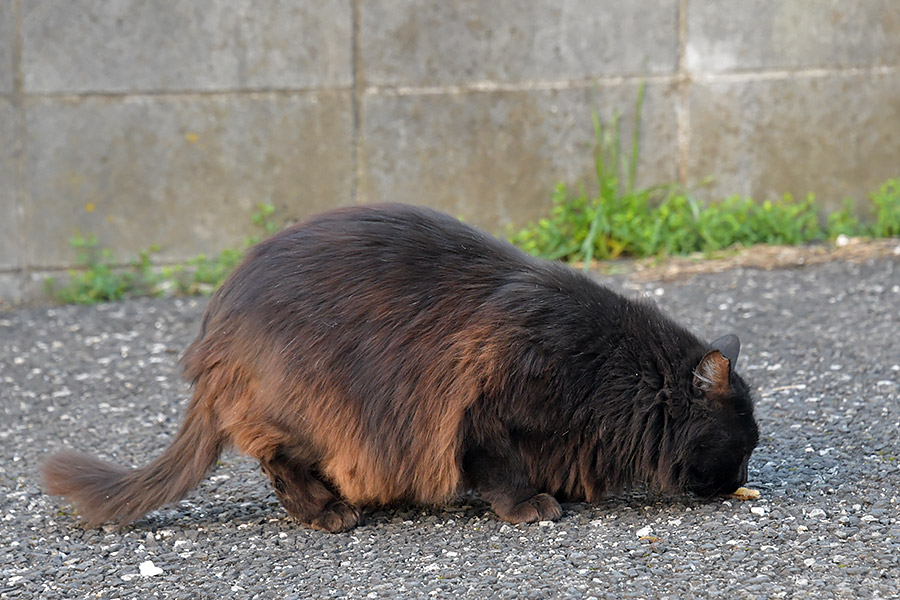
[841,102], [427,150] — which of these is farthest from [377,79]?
[841,102]

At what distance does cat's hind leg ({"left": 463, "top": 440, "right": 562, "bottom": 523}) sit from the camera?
122 inches

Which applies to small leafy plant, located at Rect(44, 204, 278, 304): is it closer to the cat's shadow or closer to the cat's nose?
the cat's shadow

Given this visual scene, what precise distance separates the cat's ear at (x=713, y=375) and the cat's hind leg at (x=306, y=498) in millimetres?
1112

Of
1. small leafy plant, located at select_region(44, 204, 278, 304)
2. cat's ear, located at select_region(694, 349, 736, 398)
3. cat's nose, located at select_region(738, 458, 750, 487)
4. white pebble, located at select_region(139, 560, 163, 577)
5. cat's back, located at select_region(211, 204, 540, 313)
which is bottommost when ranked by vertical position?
small leafy plant, located at select_region(44, 204, 278, 304)

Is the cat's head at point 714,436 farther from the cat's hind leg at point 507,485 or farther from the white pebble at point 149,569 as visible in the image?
the white pebble at point 149,569

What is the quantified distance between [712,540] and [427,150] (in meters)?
4.01

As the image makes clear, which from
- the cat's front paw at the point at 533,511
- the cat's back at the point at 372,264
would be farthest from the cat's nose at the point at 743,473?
the cat's back at the point at 372,264

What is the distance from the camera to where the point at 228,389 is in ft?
10.2

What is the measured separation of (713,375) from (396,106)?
12.4 ft

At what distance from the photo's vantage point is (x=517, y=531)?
306cm

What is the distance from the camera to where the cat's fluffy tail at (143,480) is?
317 cm

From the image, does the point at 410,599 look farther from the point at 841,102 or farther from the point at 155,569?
the point at 841,102

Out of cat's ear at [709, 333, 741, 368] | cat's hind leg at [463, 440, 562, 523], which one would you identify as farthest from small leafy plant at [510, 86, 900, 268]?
cat's hind leg at [463, 440, 562, 523]

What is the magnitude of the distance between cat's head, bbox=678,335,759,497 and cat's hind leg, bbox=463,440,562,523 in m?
0.43
